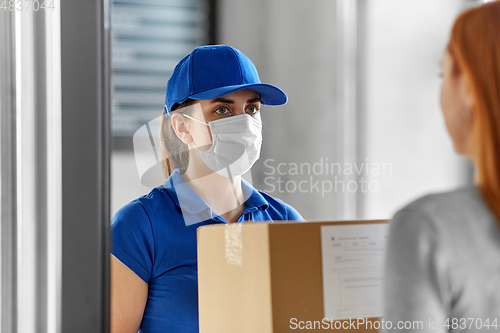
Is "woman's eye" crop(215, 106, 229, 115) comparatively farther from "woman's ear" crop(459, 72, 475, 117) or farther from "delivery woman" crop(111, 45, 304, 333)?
"woman's ear" crop(459, 72, 475, 117)

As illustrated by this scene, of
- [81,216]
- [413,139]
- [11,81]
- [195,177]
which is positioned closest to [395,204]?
[413,139]

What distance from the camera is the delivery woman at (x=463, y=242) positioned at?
51cm

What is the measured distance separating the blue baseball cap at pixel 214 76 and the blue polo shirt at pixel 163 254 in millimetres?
281

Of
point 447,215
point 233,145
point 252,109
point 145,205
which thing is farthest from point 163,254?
point 447,215

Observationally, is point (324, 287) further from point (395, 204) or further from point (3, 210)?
point (395, 204)

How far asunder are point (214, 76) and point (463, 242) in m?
0.67

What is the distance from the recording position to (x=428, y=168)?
1.45 m

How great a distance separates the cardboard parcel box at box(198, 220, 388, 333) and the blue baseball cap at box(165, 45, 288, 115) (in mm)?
403

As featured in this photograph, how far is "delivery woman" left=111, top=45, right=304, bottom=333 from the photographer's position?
973 millimetres

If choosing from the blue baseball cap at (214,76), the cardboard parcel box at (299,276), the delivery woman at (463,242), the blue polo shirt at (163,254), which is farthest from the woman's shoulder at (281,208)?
the delivery woman at (463,242)

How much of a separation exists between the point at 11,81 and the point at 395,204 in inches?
47.2

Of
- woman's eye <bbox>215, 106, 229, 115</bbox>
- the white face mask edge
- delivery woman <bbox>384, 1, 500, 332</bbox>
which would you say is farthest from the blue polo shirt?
delivery woman <bbox>384, 1, 500, 332</bbox>

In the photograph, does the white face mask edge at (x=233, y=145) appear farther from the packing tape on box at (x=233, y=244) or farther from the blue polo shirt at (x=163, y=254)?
the packing tape on box at (x=233, y=244)

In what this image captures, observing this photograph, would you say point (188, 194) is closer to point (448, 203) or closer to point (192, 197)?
point (192, 197)
